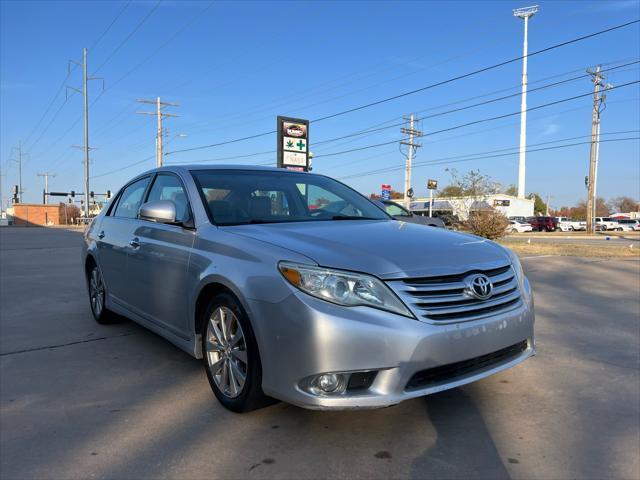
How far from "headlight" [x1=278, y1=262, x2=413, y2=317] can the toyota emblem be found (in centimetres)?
45

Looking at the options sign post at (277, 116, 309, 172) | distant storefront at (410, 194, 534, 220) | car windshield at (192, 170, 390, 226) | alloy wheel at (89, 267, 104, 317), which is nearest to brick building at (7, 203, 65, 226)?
distant storefront at (410, 194, 534, 220)

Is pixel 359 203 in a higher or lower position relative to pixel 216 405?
higher

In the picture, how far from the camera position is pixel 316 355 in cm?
257

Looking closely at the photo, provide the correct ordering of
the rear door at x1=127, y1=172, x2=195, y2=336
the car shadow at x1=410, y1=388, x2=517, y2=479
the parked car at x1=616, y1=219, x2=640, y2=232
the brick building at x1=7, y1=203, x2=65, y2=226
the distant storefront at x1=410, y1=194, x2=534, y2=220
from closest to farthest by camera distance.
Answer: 1. the car shadow at x1=410, y1=388, x2=517, y2=479
2. the rear door at x1=127, y1=172, x2=195, y2=336
3. the distant storefront at x1=410, y1=194, x2=534, y2=220
4. the parked car at x1=616, y1=219, x2=640, y2=232
5. the brick building at x1=7, y1=203, x2=65, y2=226

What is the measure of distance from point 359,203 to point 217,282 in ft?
6.14

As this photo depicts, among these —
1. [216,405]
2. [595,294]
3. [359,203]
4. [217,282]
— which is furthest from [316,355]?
[595,294]

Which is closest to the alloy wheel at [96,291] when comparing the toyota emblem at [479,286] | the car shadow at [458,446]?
the car shadow at [458,446]

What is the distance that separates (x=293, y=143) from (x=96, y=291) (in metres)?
10.8

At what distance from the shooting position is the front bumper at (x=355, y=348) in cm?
255

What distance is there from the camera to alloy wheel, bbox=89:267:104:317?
541 centimetres

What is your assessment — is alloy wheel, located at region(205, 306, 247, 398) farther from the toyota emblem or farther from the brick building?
the brick building

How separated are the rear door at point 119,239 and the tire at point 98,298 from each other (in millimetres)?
253

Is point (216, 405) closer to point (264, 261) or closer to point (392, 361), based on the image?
point (264, 261)

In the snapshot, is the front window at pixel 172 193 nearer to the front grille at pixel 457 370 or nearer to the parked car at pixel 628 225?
the front grille at pixel 457 370
